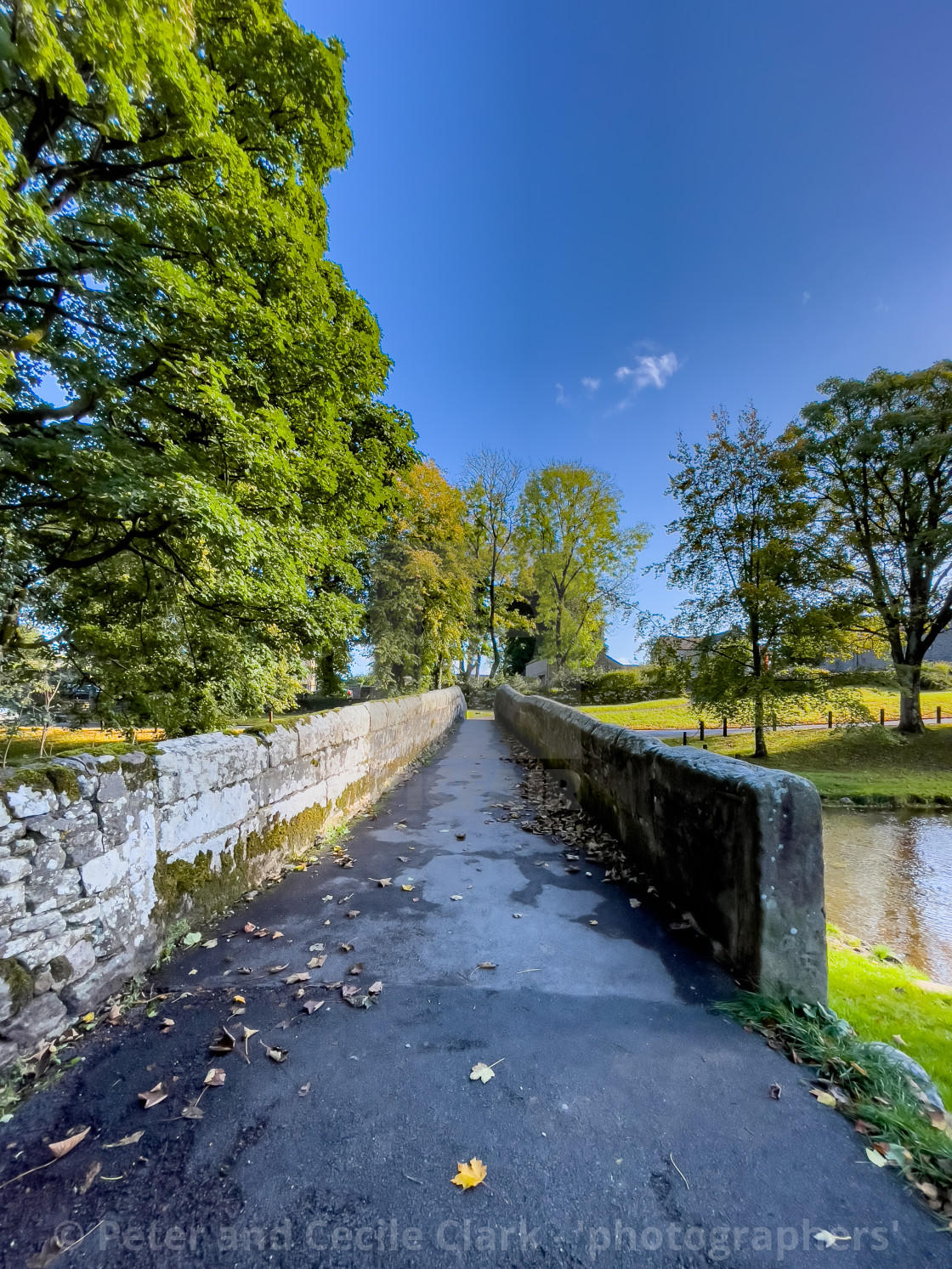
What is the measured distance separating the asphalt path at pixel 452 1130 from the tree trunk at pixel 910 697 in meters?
16.2

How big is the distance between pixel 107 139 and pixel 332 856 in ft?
28.7

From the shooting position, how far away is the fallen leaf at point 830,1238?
1.36 metres

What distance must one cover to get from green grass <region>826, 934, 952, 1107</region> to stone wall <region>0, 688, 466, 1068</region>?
3695 millimetres

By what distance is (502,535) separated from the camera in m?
32.2

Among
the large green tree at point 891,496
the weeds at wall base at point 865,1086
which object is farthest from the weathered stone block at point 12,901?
the large green tree at point 891,496

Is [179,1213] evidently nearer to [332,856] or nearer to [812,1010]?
[812,1010]

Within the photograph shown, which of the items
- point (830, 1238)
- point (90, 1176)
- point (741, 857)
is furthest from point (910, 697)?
point (90, 1176)

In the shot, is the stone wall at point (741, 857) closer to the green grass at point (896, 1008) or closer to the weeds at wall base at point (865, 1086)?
the weeds at wall base at point (865, 1086)

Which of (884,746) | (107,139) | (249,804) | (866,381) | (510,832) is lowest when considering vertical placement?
(884,746)

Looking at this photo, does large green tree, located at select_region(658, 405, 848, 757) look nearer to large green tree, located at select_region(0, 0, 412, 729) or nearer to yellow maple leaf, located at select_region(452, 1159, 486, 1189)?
large green tree, located at select_region(0, 0, 412, 729)

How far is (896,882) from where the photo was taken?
6855mm

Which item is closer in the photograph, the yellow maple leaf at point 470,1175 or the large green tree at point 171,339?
the yellow maple leaf at point 470,1175

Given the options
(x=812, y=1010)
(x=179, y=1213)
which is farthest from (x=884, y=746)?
(x=179, y=1213)

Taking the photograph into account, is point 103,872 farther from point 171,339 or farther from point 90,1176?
point 171,339
